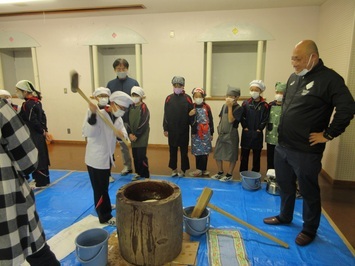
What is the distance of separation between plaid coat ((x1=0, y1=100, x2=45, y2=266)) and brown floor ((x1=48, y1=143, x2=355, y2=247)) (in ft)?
7.82

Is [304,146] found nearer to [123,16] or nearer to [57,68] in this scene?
[123,16]

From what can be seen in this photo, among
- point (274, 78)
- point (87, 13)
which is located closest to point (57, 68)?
point (87, 13)

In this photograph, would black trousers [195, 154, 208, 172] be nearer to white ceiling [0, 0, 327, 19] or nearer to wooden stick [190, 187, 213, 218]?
wooden stick [190, 187, 213, 218]

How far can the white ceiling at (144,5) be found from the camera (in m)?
4.05

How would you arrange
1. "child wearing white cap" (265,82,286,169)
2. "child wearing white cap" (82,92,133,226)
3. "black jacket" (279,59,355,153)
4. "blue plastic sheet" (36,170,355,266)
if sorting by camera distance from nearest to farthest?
1. "black jacket" (279,59,355,153)
2. "blue plastic sheet" (36,170,355,266)
3. "child wearing white cap" (82,92,133,226)
4. "child wearing white cap" (265,82,286,169)

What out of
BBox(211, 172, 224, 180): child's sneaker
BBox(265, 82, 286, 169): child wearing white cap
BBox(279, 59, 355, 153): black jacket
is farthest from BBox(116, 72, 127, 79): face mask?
BBox(279, 59, 355, 153): black jacket

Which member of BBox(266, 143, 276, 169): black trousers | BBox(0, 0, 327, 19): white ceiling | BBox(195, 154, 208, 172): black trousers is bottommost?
BBox(195, 154, 208, 172): black trousers

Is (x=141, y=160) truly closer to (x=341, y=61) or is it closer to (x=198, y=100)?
(x=198, y=100)

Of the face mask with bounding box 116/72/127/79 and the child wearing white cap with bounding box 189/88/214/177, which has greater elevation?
the face mask with bounding box 116/72/127/79

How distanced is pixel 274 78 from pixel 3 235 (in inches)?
177

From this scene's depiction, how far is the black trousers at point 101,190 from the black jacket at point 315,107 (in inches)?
60.2

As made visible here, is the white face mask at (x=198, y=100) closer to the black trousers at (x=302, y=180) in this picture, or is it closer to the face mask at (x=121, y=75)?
the face mask at (x=121, y=75)

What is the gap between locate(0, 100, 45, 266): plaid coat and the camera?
1.15 meters

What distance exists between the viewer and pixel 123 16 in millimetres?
4797
